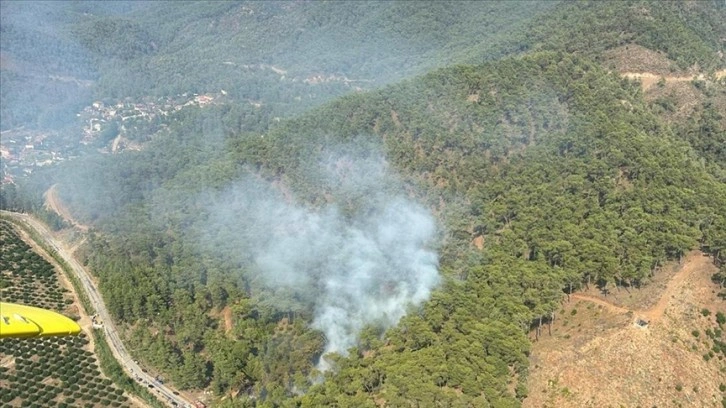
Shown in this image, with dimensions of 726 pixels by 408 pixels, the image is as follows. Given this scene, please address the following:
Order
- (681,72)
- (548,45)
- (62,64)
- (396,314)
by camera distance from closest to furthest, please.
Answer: (396,314) < (681,72) < (548,45) < (62,64)

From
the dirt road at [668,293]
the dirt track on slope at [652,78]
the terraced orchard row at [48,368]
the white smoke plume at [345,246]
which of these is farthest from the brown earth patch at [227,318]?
the dirt track on slope at [652,78]

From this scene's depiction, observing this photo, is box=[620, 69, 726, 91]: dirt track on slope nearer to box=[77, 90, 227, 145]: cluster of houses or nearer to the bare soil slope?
the bare soil slope

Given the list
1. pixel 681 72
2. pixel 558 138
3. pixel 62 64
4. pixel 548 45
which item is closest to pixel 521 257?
pixel 558 138

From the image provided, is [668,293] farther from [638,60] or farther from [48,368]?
[48,368]

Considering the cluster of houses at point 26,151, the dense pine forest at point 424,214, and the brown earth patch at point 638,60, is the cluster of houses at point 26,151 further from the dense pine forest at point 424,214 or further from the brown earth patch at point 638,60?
the brown earth patch at point 638,60

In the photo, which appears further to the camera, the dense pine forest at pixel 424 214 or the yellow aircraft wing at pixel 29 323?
the dense pine forest at pixel 424 214

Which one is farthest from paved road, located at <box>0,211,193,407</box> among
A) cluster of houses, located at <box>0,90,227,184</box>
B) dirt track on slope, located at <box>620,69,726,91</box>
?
dirt track on slope, located at <box>620,69,726,91</box>

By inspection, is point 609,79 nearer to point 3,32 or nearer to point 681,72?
point 681,72
